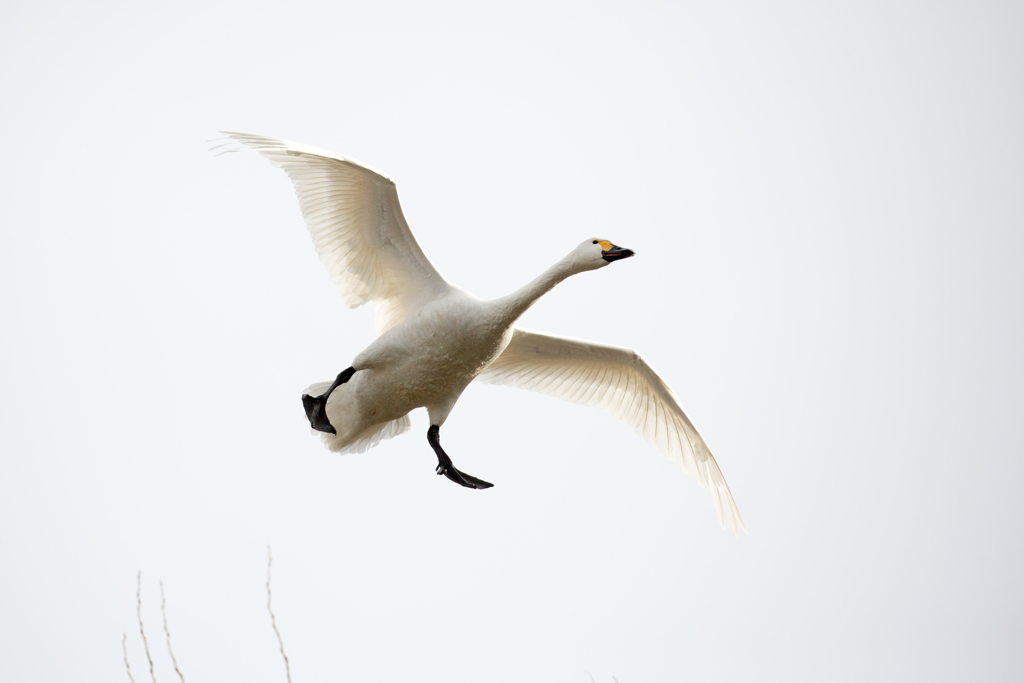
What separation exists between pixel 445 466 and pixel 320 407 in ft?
4.30

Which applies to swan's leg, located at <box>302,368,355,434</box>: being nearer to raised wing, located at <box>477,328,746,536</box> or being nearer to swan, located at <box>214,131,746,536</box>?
swan, located at <box>214,131,746,536</box>

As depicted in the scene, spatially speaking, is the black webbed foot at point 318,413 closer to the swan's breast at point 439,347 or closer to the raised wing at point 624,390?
the swan's breast at point 439,347

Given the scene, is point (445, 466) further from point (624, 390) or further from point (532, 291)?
point (624, 390)

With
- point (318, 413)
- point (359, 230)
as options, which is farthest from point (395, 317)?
point (318, 413)

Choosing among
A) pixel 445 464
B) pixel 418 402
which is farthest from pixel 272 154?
pixel 445 464

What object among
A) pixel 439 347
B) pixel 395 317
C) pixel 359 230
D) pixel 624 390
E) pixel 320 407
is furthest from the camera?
pixel 624 390

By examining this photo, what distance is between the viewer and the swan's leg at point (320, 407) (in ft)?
29.1

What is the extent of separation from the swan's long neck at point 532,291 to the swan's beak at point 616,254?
26cm

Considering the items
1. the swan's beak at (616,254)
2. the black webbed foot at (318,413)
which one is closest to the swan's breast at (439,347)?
the black webbed foot at (318,413)

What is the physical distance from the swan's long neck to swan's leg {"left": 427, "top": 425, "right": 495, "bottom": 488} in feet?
5.16

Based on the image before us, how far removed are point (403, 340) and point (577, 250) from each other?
1.71 meters

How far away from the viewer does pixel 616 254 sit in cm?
810

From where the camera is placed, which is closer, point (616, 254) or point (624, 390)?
point (616, 254)

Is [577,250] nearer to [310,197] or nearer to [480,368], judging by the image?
[480,368]
